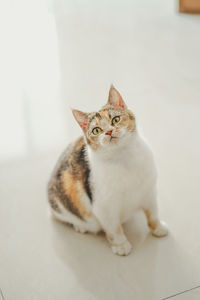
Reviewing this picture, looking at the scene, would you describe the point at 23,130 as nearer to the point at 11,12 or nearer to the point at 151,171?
the point at 151,171

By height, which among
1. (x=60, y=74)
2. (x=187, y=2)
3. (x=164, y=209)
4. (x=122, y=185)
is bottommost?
(x=164, y=209)

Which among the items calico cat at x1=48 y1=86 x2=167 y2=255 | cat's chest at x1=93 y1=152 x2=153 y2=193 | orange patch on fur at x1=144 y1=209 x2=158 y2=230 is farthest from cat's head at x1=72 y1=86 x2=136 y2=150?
orange patch on fur at x1=144 y1=209 x2=158 y2=230

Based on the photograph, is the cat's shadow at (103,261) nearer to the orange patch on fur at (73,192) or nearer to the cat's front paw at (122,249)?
the cat's front paw at (122,249)

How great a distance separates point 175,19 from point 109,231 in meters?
3.21

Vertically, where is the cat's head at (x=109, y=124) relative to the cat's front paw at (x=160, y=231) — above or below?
above

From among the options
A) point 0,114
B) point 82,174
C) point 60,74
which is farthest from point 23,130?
point 82,174

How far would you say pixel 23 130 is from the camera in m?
2.58

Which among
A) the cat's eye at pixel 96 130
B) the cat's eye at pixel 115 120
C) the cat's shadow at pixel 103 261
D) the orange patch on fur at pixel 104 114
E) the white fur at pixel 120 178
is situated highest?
the orange patch on fur at pixel 104 114

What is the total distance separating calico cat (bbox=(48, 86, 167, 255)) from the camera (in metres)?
1.35

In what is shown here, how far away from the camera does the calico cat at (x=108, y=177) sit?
1.35 metres

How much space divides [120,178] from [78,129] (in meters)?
1.14

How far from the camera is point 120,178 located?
4.70ft

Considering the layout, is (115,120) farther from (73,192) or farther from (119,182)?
(73,192)

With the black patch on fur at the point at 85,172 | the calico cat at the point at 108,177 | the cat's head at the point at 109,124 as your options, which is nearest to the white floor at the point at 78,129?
the calico cat at the point at 108,177
